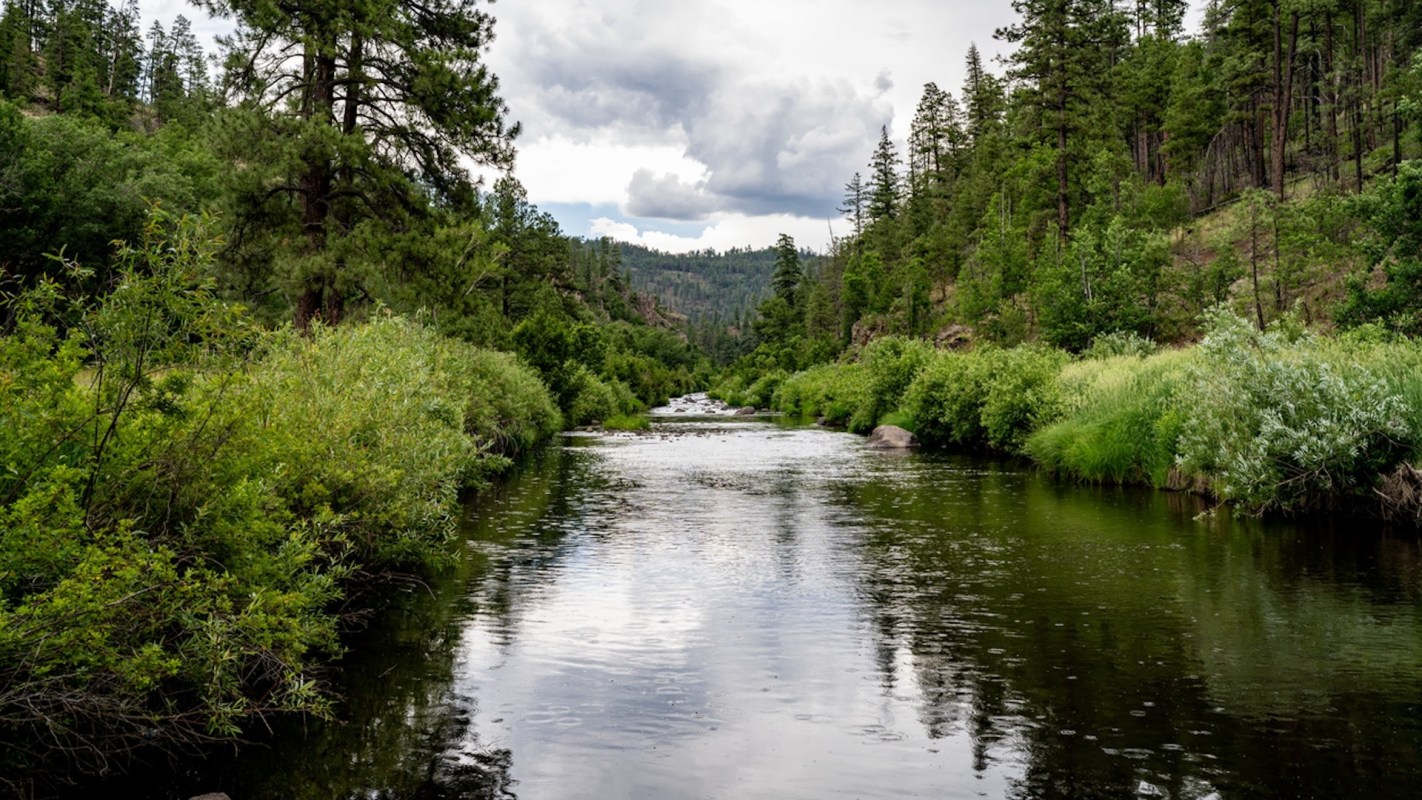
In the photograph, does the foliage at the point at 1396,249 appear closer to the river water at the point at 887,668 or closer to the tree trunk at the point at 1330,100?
the river water at the point at 887,668

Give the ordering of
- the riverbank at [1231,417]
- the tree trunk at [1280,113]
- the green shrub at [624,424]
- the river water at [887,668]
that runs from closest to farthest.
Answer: the river water at [887,668] < the riverbank at [1231,417] < the tree trunk at [1280,113] < the green shrub at [624,424]

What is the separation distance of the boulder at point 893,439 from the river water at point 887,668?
17782 millimetres

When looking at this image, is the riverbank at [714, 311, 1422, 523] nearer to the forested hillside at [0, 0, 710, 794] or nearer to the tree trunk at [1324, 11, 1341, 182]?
the forested hillside at [0, 0, 710, 794]

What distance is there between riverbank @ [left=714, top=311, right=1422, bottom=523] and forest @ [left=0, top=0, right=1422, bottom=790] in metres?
0.09

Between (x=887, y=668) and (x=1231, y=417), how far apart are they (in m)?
12.1

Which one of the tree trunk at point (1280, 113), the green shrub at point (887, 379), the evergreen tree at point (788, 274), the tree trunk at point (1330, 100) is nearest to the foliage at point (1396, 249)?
the green shrub at point (887, 379)

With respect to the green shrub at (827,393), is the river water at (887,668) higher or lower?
lower

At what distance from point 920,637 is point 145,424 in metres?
7.97

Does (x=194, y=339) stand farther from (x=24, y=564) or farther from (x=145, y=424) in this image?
(x=24, y=564)

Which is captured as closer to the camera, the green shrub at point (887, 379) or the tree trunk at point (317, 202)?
the tree trunk at point (317, 202)

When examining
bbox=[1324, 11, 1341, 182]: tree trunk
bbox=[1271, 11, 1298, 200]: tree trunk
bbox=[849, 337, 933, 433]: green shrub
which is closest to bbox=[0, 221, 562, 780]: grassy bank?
bbox=[849, 337, 933, 433]: green shrub

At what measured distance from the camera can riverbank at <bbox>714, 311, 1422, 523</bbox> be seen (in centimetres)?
1606

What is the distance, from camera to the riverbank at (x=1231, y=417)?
16062 millimetres

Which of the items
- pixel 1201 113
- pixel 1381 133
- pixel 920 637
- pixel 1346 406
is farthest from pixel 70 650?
pixel 1381 133
